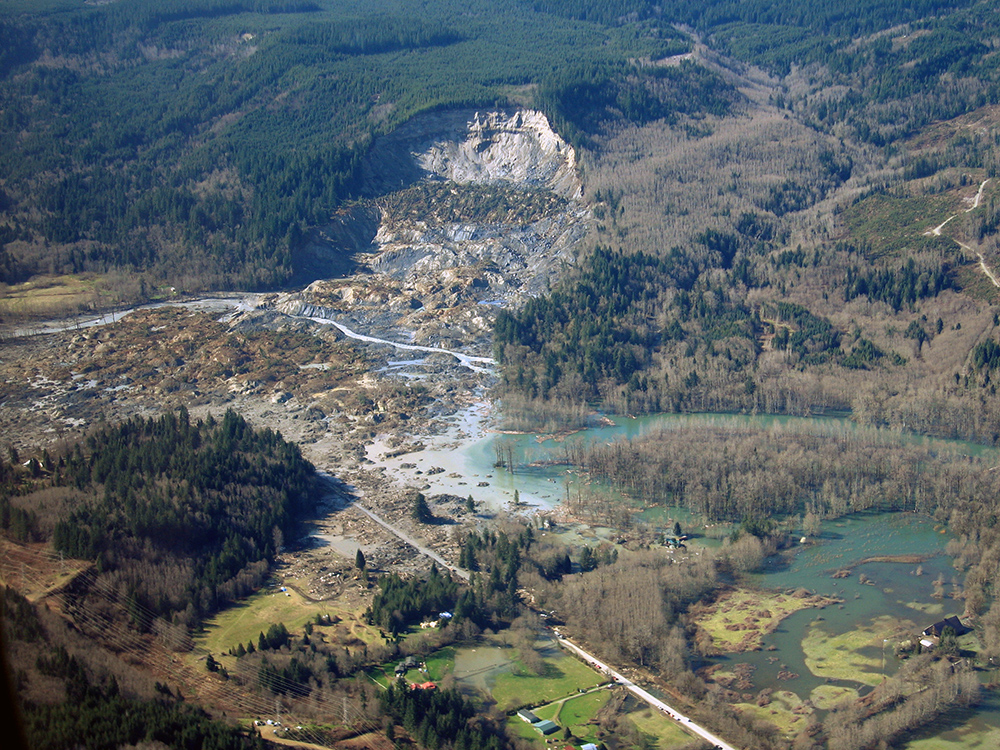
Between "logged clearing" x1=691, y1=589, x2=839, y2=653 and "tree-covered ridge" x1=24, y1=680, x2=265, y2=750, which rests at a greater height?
"tree-covered ridge" x1=24, y1=680, x2=265, y2=750

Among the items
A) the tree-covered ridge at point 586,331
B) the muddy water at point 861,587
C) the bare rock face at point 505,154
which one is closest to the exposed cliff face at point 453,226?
the bare rock face at point 505,154

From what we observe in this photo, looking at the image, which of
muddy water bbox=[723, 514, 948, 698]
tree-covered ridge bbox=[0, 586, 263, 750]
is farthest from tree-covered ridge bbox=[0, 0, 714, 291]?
muddy water bbox=[723, 514, 948, 698]

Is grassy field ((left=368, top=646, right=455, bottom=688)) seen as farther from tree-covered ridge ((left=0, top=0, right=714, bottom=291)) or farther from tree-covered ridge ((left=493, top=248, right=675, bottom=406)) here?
tree-covered ridge ((left=0, top=0, right=714, bottom=291))

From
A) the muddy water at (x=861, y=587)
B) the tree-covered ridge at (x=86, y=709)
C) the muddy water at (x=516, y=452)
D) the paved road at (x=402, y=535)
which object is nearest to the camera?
the tree-covered ridge at (x=86, y=709)

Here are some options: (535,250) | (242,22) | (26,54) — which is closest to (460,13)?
(242,22)

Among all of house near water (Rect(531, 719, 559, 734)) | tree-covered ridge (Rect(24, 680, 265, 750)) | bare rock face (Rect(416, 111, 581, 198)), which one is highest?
bare rock face (Rect(416, 111, 581, 198))

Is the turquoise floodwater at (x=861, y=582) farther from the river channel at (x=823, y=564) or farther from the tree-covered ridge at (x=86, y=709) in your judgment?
the tree-covered ridge at (x=86, y=709)

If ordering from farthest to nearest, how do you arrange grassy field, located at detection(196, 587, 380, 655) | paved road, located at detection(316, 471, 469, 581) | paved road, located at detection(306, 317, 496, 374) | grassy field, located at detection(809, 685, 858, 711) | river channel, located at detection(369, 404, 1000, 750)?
paved road, located at detection(306, 317, 496, 374) < paved road, located at detection(316, 471, 469, 581) < grassy field, located at detection(196, 587, 380, 655) < river channel, located at detection(369, 404, 1000, 750) < grassy field, located at detection(809, 685, 858, 711)

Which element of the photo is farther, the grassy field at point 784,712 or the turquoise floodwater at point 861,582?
the turquoise floodwater at point 861,582
